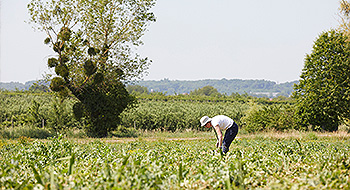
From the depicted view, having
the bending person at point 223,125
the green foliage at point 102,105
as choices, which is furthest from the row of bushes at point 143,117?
the bending person at point 223,125

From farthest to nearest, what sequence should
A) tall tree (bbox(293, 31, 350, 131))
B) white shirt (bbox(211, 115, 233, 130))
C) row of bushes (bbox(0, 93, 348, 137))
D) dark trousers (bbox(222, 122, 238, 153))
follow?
1. row of bushes (bbox(0, 93, 348, 137))
2. tall tree (bbox(293, 31, 350, 131))
3. dark trousers (bbox(222, 122, 238, 153))
4. white shirt (bbox(211, 115, 233, 130))

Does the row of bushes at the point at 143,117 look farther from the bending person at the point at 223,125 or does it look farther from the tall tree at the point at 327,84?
the bending person at the point at 223,125

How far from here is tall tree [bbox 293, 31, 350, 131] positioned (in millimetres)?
19516

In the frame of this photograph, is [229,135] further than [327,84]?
No

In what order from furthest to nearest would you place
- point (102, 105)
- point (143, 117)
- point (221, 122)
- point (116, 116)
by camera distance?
1. point (143, 117)
2. point (116, 116)
3. point (102, 105)
4. point (221, 122)

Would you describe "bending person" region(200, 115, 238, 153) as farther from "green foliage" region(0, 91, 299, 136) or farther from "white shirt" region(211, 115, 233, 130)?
"green foliage" region(0, 91, 299, 136)

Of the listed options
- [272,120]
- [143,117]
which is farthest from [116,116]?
[272,120]

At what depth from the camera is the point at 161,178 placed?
158 inches

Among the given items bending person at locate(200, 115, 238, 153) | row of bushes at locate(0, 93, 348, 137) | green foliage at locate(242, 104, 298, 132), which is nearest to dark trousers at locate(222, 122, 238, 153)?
bending person at locate(200, 115, 238, 153)

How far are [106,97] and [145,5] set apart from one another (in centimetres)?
570

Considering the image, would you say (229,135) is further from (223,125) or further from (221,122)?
(221,122)

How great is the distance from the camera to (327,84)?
64.5 feet

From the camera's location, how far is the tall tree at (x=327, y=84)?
1952 centimetres

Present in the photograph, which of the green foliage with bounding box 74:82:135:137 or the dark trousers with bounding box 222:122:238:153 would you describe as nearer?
the dark trousers with bounding box 222:122:238:153
